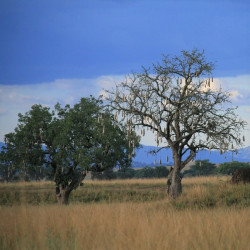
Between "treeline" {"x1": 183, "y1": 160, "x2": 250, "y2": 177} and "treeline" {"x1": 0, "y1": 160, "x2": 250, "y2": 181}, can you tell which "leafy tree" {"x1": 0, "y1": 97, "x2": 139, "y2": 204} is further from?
"treeline" {"x1": 183, "y1": 160, "x2": 250, "y2": 177}

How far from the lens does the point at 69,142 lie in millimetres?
34969

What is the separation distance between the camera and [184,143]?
3170cm

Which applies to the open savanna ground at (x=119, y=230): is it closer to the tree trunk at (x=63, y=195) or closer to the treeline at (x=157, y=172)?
the tree trunk at (x=63, y=195)

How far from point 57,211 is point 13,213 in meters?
1.66

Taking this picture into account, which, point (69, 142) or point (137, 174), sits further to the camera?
point (137, 174)

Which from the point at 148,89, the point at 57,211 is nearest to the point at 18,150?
the point at 148,89

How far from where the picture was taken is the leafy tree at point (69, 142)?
113ft

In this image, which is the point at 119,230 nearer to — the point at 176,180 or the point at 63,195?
the point at 176,180

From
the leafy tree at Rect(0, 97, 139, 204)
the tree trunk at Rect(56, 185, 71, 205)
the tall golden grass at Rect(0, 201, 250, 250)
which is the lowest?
the tree trunk at Rect(56, 185, 71, 205)

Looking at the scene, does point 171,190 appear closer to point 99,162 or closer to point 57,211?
point 99,162

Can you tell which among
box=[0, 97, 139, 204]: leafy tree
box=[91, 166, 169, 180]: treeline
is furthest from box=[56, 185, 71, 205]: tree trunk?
box=[91, 166, 169, 180]: treeline

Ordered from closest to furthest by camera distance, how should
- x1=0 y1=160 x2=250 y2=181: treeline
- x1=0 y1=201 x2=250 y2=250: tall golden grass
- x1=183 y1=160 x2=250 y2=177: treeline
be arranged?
x1=0 y1=201 x2=250 y2=250: tall golden grass < x1=183 y1=160 x2=250 y2=177: treeline < x1=0 y1=160 x2=250 y2=181: treeline

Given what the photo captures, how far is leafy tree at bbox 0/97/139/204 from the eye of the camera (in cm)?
3459

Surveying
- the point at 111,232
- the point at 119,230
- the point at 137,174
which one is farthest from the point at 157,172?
the point at 119,230
